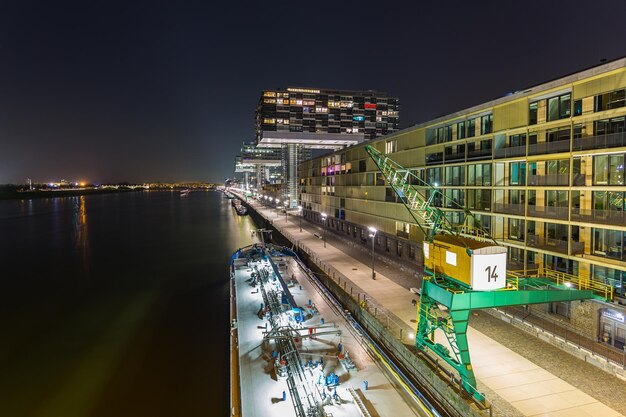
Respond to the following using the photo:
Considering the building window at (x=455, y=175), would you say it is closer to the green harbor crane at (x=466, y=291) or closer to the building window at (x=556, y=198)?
the building window at (x=556, y=198)

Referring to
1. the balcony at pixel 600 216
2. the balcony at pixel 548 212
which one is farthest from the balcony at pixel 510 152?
the balcony at pixel 600 216

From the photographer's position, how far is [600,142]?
18.9 meters

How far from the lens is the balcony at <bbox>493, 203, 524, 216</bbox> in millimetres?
24562

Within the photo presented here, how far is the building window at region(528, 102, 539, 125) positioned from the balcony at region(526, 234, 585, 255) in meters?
7.88

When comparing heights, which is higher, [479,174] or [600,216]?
[479,174]

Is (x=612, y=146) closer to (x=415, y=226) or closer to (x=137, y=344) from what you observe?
(x=415, y=226)

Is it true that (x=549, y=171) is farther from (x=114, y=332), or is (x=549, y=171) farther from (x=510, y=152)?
(x=114, y=332)

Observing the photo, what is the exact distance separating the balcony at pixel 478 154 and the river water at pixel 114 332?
2552 centimetres

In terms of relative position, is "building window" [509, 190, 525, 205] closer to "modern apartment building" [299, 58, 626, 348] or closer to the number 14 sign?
"modern apartment building" [299, 58, 626, 348]

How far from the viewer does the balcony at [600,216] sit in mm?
18188

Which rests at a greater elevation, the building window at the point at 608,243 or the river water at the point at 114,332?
the building window at the point at 608,243

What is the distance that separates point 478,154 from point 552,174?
7110 millimetres

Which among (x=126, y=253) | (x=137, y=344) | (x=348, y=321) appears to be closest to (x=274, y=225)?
(x=126, y=253)

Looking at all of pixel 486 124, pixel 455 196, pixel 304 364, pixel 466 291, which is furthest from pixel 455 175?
pixel 304 364
